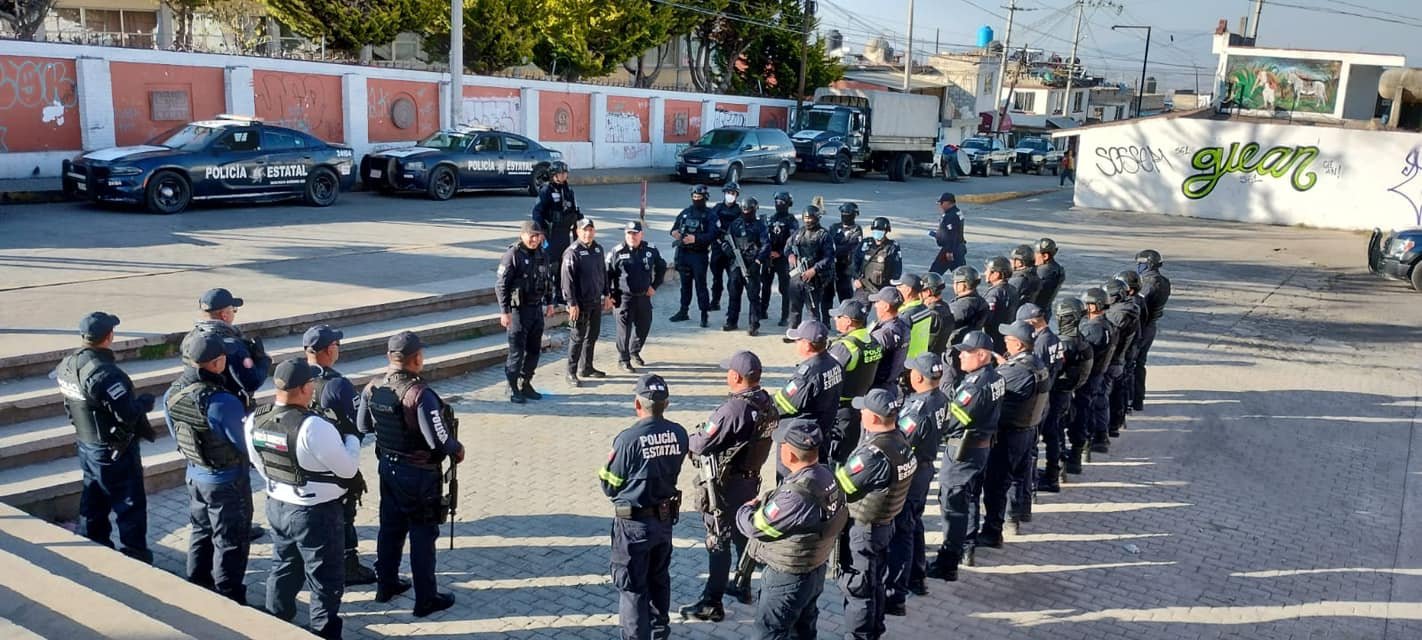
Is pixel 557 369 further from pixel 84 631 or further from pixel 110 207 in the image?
pixel 110 207

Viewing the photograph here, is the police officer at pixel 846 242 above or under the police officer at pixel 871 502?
above

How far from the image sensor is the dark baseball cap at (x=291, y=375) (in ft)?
16.7

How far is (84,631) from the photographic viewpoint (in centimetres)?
428

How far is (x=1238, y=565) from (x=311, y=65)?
21.3m

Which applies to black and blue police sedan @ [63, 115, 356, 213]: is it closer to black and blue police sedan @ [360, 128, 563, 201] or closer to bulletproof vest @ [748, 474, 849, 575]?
black and blue police sedan @ [360, 128, 563, 201]

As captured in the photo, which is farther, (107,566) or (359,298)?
(359,298)

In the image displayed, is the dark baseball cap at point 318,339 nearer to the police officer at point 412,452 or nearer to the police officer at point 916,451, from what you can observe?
the police officer at point 412,452

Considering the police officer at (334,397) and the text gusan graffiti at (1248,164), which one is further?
the text gusan graffiti at (1248,164)

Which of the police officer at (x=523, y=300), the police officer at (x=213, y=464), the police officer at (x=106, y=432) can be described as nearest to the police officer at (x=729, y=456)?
the police officer at (x=213, y=464)

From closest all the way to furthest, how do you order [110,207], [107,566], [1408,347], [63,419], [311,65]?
[107,566]
[63,419]
[1408,347]
[110,207]
[311,65]

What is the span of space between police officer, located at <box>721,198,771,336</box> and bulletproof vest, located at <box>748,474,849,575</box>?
7.88 meters

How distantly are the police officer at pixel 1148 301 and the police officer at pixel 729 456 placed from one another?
5.68 meters

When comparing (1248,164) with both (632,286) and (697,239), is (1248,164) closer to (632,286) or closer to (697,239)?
(697,239)

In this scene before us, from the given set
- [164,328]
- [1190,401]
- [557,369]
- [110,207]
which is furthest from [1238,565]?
[110,207]
